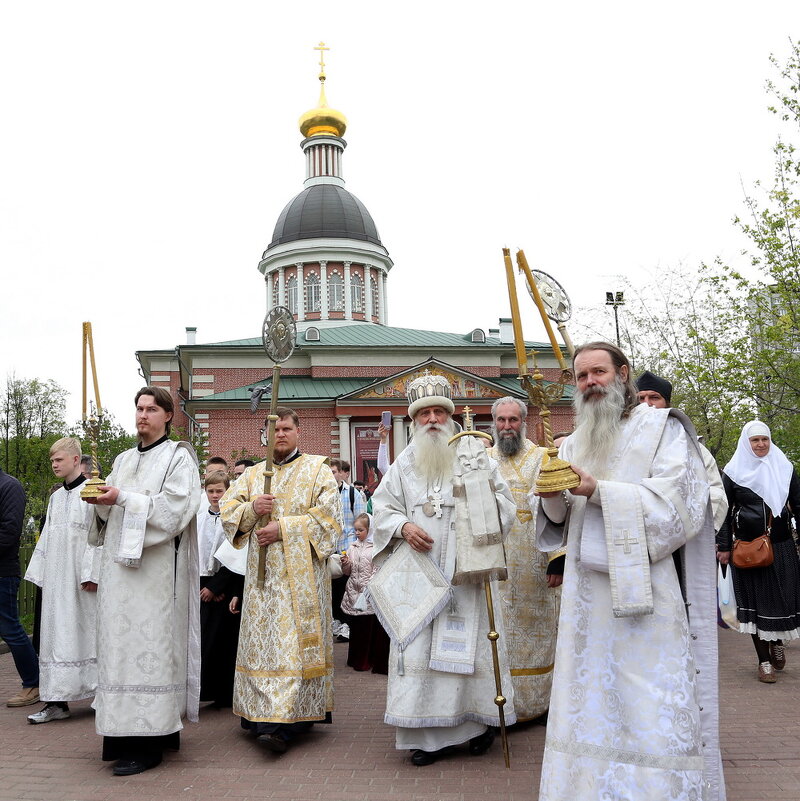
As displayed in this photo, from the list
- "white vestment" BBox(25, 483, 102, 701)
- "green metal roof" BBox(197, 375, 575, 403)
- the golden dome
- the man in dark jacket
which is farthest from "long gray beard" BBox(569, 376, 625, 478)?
the golden dome


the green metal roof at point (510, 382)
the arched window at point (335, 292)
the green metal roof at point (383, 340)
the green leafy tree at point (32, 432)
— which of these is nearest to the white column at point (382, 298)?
the arched window at point (335, 292)

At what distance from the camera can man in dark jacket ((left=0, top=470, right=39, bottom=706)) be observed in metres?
6.63

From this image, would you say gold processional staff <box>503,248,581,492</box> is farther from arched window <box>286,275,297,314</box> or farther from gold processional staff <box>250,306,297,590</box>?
arched window <box>286,275,297,314</box>

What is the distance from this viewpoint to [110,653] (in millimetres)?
4992

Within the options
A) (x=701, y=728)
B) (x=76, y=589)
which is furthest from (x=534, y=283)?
(x=76, y=589)

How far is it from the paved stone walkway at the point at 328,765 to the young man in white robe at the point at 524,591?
31 centimetres

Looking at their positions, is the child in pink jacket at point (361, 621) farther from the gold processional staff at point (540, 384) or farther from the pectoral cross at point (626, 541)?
the pectoral cross at point (626, 541)

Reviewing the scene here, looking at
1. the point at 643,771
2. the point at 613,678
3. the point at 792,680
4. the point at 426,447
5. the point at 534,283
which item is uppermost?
the point at 534,283

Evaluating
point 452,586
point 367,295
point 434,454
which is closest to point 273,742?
point 452,586

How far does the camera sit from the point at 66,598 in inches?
261

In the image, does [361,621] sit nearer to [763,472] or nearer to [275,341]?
[275,341]

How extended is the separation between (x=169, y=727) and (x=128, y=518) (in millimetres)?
1283

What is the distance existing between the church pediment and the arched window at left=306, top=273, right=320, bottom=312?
1425 cm

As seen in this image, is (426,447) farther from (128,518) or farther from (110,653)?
(110,653)
